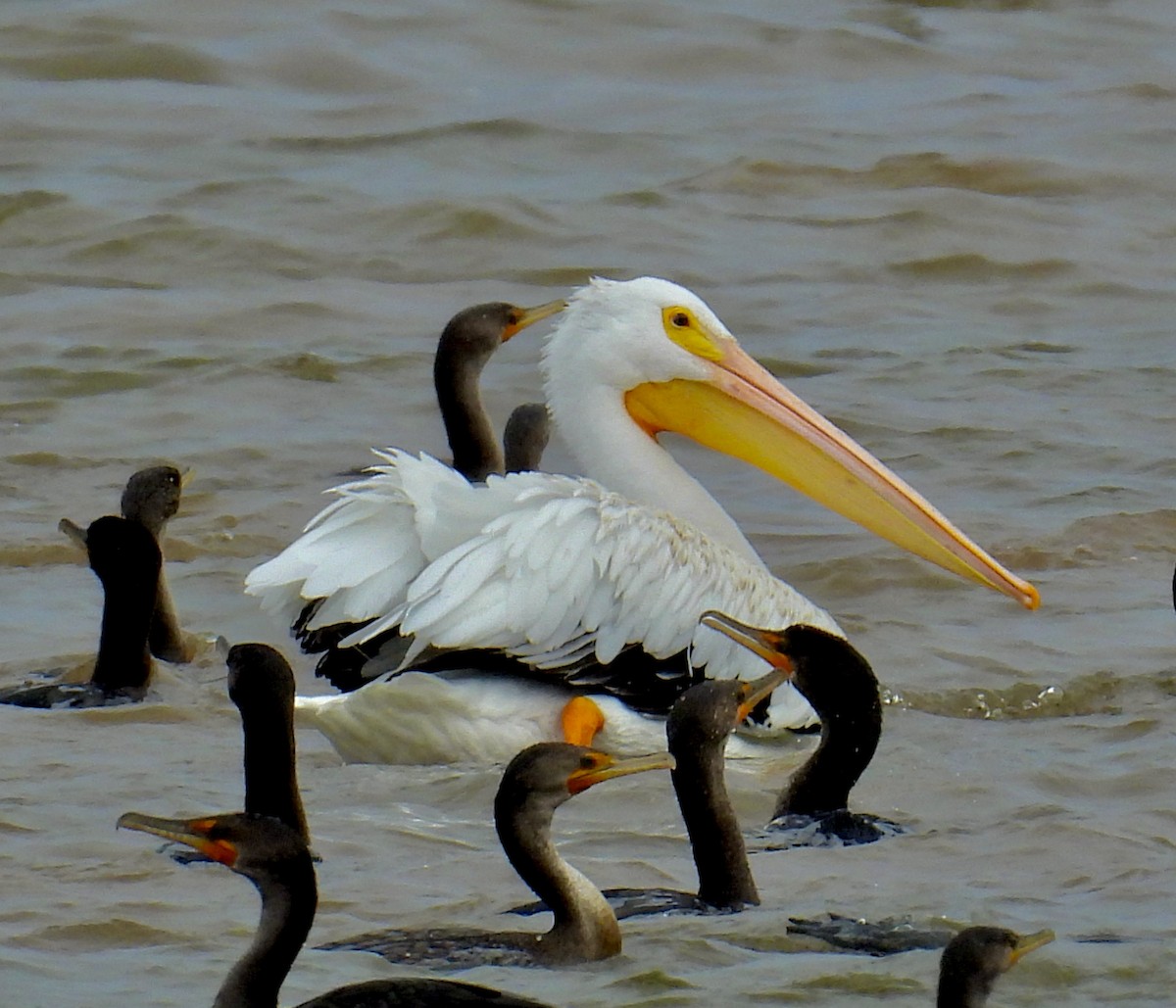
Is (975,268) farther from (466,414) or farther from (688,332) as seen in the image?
(688,332)

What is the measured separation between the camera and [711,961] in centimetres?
416

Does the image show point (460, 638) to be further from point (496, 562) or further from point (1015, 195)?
point (1015, 195)

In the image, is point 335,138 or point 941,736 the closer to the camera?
point 941,736

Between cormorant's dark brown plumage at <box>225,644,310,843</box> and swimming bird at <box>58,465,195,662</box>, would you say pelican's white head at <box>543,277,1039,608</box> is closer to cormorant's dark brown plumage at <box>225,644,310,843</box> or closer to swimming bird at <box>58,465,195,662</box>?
swimming bird at <box>58,465,195,662</box>

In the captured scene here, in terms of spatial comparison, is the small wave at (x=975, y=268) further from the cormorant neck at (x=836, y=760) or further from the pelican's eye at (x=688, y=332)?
the cormorant neck at (x=836, y=760)

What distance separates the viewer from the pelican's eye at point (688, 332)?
21.5 feet

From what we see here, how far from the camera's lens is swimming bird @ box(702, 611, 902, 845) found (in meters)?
5.14

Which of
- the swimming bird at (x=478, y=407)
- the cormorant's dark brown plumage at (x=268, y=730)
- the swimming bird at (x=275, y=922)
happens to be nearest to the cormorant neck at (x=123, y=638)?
the cormorant's dark brown plumage at (x=268, y=730)

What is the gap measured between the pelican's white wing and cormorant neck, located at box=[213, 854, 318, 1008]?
5.15 feet

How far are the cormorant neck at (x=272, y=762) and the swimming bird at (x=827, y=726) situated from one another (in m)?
0.85

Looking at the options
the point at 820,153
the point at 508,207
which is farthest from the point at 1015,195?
the point at 508,207

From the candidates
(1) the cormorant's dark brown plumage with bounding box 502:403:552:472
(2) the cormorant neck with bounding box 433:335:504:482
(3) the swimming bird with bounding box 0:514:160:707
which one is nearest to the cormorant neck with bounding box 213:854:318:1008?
(3) the swimming bird with bounding box 0:514:160:707

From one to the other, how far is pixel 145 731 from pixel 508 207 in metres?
5.98

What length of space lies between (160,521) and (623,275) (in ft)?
12.9
